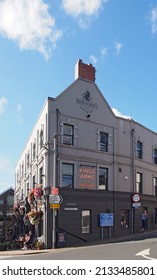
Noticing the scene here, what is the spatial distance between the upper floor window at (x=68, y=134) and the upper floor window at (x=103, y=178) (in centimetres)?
331

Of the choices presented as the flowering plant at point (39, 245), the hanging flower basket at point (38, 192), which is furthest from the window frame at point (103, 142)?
the flowering plant at point (39, 245)

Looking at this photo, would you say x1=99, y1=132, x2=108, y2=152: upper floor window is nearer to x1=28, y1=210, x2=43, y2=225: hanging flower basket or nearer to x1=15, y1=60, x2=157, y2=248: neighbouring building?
x1=15, y1=60, x2=157, y2=248: neighbouring building

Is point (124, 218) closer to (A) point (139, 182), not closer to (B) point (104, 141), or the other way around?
(A) point (139, 182)

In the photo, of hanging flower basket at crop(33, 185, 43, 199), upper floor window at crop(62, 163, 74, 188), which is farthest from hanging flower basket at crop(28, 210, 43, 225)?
upper floor window at crop(62, 163, 74, 188)

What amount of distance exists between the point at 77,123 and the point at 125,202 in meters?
7.21

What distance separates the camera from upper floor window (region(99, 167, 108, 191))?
28.3 metres

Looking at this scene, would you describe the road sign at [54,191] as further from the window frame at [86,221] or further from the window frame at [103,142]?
the window frame at [103,142]

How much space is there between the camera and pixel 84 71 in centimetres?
2916

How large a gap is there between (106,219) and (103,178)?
119 inches

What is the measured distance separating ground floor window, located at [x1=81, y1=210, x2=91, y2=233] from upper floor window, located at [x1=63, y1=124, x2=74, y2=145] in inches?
196

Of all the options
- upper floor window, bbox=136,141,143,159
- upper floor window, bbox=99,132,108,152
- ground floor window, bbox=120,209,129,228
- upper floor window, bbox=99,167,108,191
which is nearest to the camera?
upper floor window, bbox=99,167,108,191

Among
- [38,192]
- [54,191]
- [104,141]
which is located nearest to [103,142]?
[104,141]
